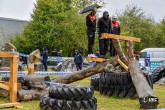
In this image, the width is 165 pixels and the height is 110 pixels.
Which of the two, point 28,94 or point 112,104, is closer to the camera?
point 112,104

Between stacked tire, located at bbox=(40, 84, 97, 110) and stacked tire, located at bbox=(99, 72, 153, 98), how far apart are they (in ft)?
10.2

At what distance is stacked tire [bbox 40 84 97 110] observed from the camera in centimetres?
830

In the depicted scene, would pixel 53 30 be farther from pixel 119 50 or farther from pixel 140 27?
pixel 119 50

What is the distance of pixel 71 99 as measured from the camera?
8367 millimetres

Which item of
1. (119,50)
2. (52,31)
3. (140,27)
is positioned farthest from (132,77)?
(140,27)

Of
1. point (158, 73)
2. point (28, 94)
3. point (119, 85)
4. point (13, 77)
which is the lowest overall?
point (28, 94)

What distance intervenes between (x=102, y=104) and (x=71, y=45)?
102 feet

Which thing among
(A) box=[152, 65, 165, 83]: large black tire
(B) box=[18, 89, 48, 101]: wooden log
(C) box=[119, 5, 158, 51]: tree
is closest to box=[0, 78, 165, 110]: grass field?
(B) box=[18, 89, 48, 101]: wooden log

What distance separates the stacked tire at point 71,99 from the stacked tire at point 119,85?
310 centimetres

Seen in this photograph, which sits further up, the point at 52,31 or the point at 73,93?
the point at 52,31

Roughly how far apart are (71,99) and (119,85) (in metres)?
3.51

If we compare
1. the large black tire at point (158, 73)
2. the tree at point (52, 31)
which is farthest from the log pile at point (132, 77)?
the tree at point (52, 31)

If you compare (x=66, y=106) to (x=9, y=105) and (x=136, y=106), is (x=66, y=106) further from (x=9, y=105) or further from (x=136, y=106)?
(x=136, y=106)

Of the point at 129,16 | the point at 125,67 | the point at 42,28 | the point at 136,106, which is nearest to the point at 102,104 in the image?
the point at 136,106
